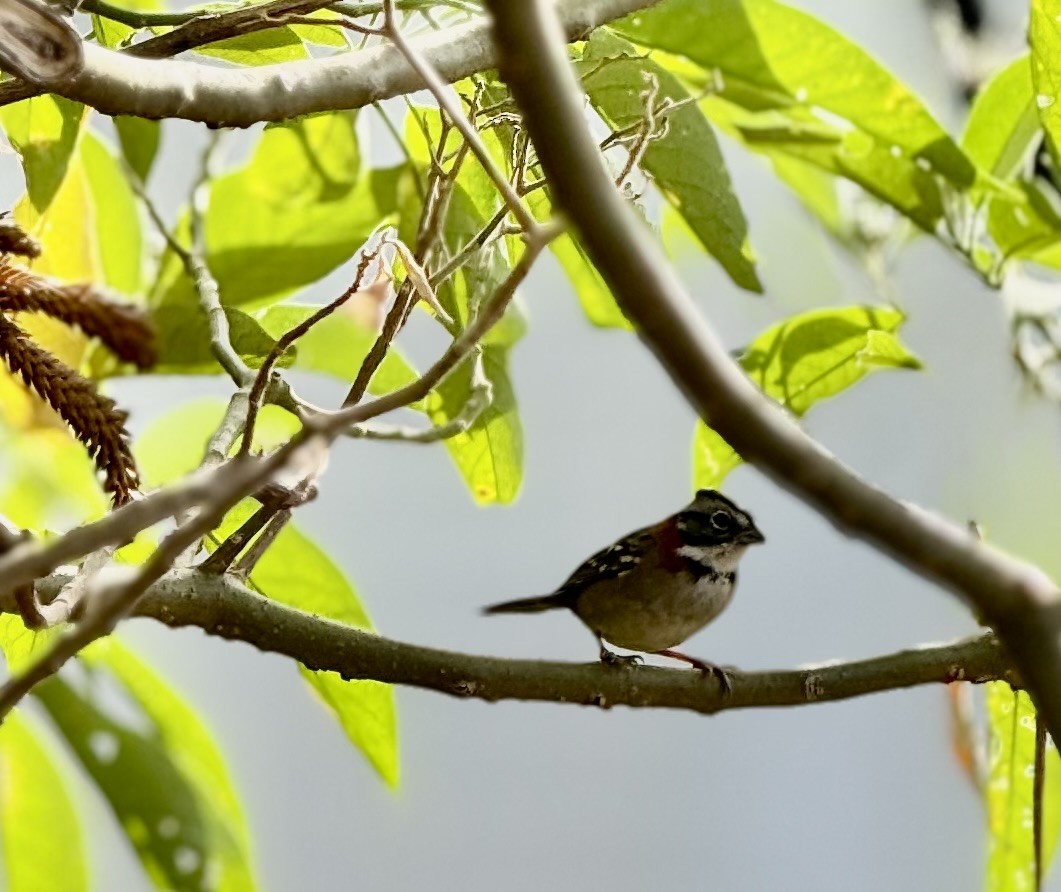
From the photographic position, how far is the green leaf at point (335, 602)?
2.82ft

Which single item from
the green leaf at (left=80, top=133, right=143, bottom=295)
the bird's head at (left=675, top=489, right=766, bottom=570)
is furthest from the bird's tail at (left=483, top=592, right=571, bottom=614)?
the green leaf at (left=80, top=133, right=143, bottom=295)

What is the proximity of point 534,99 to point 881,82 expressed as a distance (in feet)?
2.35

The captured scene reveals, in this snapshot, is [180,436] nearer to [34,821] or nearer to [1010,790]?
[34,821]

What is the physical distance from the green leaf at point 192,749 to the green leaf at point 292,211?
0.29 metres

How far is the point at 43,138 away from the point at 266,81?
0.31 meters

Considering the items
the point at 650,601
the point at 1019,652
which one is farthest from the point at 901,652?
the point at 650,601

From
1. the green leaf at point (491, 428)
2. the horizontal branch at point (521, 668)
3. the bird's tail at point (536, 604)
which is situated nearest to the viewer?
the horizontal branch at point (521, 668)

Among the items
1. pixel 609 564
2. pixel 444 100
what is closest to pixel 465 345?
pixel 444 100

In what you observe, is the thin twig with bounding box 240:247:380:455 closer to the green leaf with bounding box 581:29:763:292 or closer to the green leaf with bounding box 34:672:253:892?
the green leaf with bounding box 581:29:763:292

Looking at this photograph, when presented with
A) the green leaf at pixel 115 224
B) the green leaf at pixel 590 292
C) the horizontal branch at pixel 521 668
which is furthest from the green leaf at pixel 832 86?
the green leaf at pixel 115 224

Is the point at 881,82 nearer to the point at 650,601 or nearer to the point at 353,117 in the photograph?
the point at 353,117

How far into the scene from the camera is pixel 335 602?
0.87 m

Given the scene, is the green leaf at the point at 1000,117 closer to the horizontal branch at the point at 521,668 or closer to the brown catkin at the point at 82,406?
the horizontal branch at the point at 521,668

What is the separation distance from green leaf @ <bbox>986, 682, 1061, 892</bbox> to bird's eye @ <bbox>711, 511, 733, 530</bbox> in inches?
20.2
